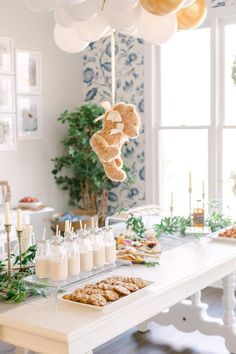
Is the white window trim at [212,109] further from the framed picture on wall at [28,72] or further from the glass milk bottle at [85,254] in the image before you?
the glass milk bottle at [85,254]

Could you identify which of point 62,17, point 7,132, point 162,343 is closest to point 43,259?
point 62,17

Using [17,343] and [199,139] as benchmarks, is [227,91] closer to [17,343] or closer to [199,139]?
[199,139]

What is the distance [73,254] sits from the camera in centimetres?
244

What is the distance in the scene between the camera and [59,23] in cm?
282

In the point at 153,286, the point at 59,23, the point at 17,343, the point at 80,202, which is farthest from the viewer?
the point at 80,202

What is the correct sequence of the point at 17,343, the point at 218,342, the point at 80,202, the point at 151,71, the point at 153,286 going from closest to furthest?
the point at 17,343, the point at 153,286, the point at 218,342, the point at 151,71, the point at 80,202

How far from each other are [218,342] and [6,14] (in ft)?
10.9

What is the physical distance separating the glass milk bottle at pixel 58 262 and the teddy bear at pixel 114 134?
2.25 ft

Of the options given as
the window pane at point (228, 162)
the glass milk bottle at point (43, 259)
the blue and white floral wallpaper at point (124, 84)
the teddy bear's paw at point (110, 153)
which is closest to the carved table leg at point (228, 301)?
the teddy bear's paw at point (110, 153)

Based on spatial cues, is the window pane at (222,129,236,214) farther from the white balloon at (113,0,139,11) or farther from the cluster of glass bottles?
the white balloon at (113,0,139,11)

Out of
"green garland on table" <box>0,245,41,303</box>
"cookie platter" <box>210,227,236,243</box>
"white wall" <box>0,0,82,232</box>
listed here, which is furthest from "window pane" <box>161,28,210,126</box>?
"green garland on table" <box>0,245,41,303</box>

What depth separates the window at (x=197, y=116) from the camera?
196 inches

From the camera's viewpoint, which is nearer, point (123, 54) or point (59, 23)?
point (59, 23)

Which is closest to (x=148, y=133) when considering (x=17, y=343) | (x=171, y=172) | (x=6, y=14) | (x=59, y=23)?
(x=171, y=172)
